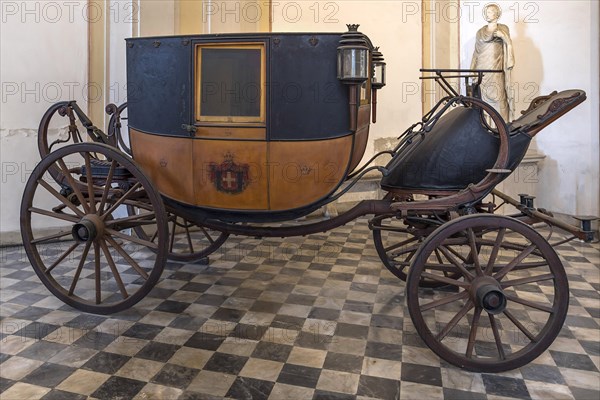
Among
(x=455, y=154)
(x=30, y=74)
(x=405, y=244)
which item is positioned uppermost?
(x=30, y=74)

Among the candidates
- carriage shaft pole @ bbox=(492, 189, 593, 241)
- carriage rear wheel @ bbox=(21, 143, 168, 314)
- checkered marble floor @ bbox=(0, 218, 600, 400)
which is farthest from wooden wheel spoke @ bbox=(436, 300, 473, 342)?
carriage rear wheel @ bbox=(21, 143, 168, 314)

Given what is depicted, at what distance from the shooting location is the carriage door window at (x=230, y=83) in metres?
2.93

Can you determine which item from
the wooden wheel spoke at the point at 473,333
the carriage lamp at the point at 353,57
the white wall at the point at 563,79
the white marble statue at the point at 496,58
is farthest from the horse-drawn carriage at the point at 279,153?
the white wall at the point at 563,79

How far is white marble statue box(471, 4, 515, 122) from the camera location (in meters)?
5.92

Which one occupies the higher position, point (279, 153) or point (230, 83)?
point (230, 83)

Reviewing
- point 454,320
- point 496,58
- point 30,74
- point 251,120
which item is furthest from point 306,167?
point 496,58

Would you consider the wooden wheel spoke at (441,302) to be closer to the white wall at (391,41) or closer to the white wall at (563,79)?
the white wall at (563,79)

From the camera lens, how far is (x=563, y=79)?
5895 mm

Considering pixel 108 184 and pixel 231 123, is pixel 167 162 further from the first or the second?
pixel 231 123

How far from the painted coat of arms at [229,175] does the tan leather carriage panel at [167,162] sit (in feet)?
0.54

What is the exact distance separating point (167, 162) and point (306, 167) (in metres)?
0.89

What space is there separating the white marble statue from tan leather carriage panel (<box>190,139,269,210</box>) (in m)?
4.02

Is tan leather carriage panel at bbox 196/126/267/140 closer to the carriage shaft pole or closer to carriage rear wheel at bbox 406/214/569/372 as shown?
carriage rear wheel at bbox 406/214/569/372

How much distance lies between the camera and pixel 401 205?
3008 millimetres
